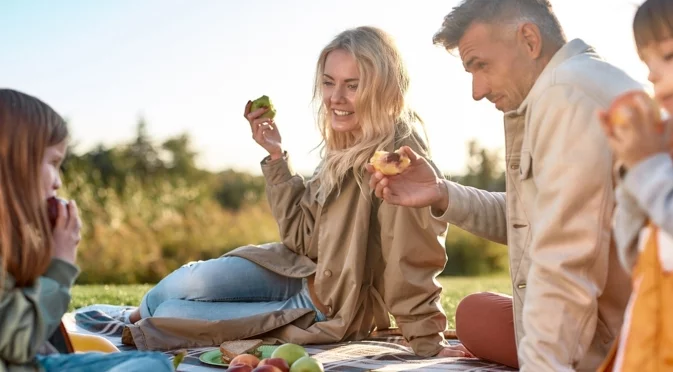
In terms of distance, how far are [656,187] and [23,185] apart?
190cm

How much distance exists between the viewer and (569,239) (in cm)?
322

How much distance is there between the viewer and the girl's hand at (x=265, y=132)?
18.8 ft

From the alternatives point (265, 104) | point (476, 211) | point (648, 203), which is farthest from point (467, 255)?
point (648, 203)

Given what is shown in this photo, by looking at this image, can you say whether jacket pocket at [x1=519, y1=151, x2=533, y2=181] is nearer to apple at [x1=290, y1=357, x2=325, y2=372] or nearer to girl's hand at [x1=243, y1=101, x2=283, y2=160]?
apple at [x1=290, y1=357, x2=325, y2=372]

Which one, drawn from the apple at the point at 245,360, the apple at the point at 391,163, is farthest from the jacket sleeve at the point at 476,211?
the apple at the point at 245,360

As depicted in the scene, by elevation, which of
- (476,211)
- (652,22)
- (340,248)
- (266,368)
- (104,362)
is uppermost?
(652,22)

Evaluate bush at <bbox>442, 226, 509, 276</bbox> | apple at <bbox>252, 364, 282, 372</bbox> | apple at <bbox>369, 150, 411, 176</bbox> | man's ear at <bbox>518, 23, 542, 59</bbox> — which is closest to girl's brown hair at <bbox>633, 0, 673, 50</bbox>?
man's ear at <bbox>518, 23, 542, 59</bbox>

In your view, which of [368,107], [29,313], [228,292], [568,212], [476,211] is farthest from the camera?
A: [228,292]

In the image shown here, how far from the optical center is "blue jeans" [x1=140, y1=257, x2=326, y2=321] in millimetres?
5441

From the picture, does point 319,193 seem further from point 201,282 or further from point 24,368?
point 24,368

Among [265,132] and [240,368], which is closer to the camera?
[240,368]

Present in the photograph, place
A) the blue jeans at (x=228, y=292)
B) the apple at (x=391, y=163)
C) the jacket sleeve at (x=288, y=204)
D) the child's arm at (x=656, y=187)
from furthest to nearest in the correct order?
the jacket sleeve at (x=288, y=204)
the blue jeans at (x=228, y=292)
the apple at (x=391, y=163)
the child's arm at (x=656, y=187)

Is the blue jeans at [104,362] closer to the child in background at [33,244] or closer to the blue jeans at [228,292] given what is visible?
the child in background at [33,244]

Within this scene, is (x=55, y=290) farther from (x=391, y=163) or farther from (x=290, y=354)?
(x=391, y=163)
